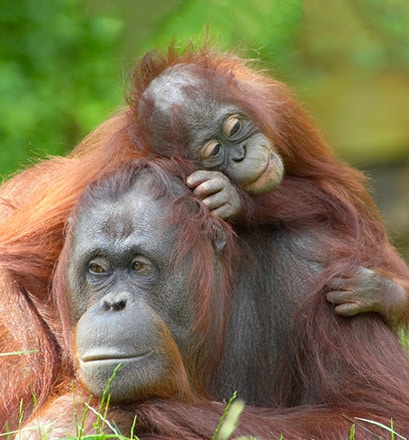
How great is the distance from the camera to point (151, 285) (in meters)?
3.76

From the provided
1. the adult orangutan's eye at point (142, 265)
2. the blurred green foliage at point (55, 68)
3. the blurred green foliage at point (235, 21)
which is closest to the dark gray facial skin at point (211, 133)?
the adult orangutan's eye at point (142, 265)

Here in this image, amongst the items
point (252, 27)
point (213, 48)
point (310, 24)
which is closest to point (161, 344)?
point (213, 48)

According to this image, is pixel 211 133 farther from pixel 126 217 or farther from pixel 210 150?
pixel 126 217

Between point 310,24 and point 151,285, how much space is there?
544 centimetres

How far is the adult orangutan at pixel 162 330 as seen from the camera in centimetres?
362

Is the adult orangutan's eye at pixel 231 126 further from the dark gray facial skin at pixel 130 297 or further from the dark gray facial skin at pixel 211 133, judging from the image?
the dark gray facial skin at pixel 130 297

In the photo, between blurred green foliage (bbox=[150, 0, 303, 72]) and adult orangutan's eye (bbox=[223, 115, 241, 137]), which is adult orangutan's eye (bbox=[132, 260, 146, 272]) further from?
blurred green foliage (bbox=[150, 0, 303, 72])

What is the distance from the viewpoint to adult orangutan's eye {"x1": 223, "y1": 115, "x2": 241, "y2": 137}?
4074 mm

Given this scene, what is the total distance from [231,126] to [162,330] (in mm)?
858

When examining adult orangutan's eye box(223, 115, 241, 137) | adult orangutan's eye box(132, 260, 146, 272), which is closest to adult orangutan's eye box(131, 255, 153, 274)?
adult orangutan's eye box(132, 260, 146, 272)

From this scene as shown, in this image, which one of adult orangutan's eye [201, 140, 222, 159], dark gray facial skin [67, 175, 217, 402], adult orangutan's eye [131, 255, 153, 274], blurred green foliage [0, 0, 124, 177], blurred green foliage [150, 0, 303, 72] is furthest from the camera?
blurred green foliage [0, 0, 124, 177]

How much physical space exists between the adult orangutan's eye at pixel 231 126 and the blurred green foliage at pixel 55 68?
3.66 metres

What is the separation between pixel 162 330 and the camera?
3674 millimetres

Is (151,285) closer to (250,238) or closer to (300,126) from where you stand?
(250,238)
